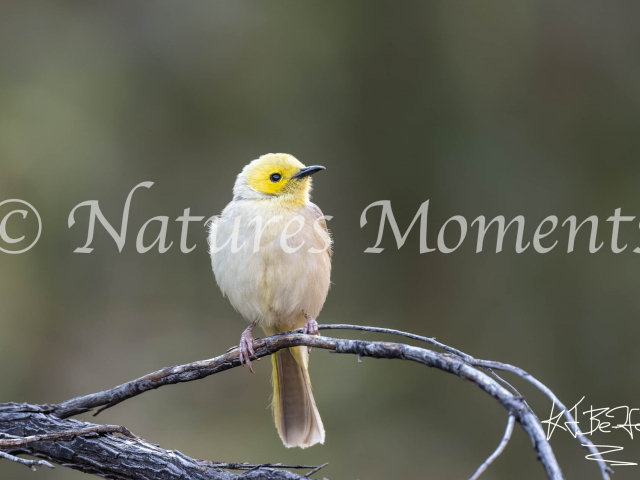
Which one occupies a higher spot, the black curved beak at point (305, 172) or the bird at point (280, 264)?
the black curved beak at point (305, 172)

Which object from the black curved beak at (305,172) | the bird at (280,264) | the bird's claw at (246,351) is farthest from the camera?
the black curved beak at (305,172)

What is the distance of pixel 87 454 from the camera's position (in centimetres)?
301

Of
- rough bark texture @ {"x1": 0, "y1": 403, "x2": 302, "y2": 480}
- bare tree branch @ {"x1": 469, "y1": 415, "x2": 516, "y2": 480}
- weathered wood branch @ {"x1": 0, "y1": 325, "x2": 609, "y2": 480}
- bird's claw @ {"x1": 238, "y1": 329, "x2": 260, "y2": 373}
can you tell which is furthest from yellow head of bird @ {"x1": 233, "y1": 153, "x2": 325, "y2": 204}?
bare tree branch @ {"x1": 469, "y1": 415, "x2": 516, "y2": 480}

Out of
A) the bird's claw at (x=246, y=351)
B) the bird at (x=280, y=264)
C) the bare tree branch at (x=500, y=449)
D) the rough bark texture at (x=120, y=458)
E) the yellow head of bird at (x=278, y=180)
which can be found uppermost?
the yellow head of bird at (x=278, y=180)

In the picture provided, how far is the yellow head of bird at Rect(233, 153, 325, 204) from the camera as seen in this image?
4.74 meters

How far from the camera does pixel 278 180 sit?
4770mm

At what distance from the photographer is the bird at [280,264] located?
4277mm

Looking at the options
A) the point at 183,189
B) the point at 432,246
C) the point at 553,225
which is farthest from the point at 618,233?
the point at 183,189

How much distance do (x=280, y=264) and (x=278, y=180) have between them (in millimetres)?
794
